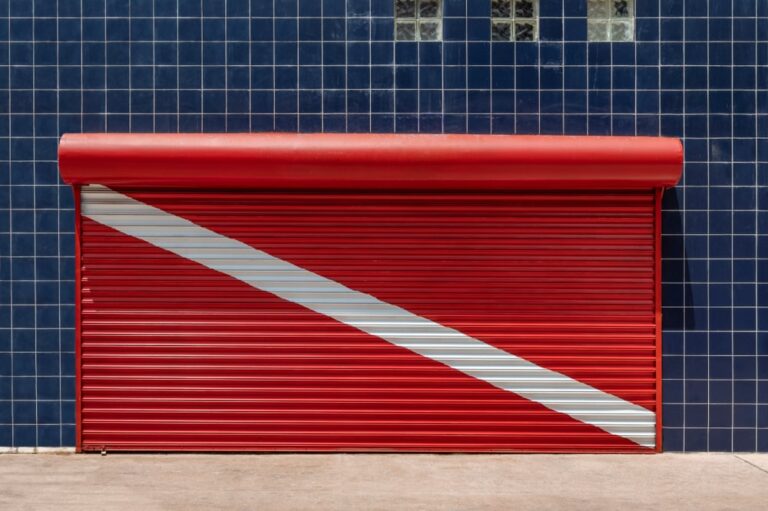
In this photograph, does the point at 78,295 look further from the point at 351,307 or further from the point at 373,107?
the point at 373,107

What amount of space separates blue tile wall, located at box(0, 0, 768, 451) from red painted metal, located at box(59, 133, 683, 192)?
0.45 metres

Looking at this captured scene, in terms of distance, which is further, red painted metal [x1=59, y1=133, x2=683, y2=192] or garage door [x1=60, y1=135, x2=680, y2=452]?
garage door [x1=60, y1=135, x2=680, y2=452]

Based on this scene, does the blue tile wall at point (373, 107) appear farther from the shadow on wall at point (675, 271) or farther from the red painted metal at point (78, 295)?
the red painted metal at point (78, 295)

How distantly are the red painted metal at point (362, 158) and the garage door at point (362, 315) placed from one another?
0.32 m

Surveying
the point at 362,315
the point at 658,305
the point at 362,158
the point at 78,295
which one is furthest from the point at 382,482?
the point at 78,295

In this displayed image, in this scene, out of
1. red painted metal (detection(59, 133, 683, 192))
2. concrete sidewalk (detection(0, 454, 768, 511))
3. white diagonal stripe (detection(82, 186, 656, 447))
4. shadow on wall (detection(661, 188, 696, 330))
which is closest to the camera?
concrete sidewalk (detection(0, 454, 768, 511))

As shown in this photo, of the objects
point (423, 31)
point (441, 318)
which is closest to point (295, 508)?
point (441, 318)

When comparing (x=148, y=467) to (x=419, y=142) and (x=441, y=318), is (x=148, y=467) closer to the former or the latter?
(x=441, y=318)

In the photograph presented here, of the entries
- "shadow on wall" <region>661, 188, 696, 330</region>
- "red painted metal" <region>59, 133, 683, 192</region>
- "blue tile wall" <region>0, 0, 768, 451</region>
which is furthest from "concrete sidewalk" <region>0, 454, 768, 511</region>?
"red painted metal" <region>59, 133, 683, 192</region>

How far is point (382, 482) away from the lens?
7027 millimetres

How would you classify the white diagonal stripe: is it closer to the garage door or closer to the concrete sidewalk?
the garage door

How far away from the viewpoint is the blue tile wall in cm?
800

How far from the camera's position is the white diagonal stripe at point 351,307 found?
25.8ft

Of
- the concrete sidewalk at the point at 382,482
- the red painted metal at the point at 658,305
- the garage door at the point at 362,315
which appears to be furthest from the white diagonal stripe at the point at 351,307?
the concrete sidewalk at the point at 382,482
